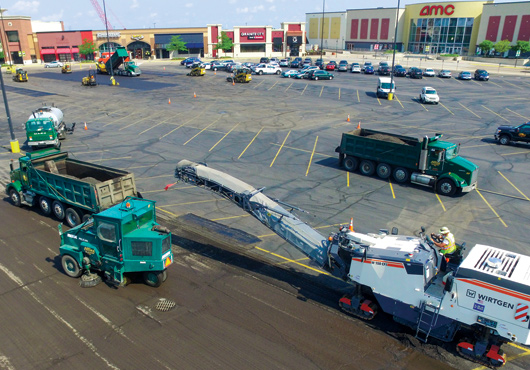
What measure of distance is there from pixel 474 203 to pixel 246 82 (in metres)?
45.1

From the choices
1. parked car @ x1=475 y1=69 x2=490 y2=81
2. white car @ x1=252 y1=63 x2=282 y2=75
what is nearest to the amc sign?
parked car @ x1=475 y1=69 x2=490 y2=81

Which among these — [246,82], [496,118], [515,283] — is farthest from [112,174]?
[246,82]

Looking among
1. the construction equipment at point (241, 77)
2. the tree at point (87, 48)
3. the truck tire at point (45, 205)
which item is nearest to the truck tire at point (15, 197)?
the truck tire at point (45, 205)

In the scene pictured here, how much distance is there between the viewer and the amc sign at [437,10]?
98.2 metres

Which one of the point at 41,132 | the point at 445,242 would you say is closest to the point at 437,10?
the point at 41,132

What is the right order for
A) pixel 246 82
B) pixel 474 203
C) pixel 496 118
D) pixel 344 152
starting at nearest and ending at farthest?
pixel 474 203 → pixel 344 152 → pixel 496 118 → pixel 246 82

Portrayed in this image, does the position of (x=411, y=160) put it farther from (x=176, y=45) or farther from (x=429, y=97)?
(x=176, y=45)

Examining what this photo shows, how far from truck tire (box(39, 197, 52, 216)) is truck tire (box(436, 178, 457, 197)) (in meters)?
18.7

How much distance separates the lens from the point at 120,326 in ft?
35.9

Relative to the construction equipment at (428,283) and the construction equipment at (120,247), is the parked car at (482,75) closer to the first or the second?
the construction equipment at (428,283)

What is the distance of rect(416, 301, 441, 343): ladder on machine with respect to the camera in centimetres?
994

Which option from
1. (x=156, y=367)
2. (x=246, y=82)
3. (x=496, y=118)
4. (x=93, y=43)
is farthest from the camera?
(x=93, y=43)

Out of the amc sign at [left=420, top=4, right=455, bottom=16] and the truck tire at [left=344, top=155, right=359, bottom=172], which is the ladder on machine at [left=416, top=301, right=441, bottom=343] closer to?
the truck tire at [left=344, top=155, right=359, bottom=172]

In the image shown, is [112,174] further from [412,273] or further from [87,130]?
[87,130]
